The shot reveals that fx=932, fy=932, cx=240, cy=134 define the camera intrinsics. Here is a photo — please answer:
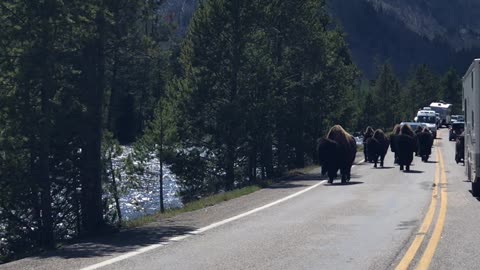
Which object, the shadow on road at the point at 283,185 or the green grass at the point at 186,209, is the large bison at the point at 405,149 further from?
the green grass at the point at 186,209

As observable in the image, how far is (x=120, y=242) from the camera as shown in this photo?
1404 cm

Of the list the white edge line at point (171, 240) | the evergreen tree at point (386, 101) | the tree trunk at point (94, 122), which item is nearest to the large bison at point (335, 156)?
the white edge line at point (171, 240)

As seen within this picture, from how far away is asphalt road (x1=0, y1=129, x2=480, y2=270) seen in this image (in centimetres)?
1162

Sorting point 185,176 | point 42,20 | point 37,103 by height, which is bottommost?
point 185,176

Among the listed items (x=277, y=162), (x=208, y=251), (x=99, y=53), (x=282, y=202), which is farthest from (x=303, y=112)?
(x=208, y=251)

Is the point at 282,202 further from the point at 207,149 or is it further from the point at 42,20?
the point at 207,149

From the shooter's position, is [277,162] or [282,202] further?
[277,162]

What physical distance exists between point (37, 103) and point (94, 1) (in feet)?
7.14

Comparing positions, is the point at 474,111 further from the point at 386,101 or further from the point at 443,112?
the point at 443,112

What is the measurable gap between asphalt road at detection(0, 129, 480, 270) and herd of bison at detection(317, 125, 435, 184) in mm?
4506

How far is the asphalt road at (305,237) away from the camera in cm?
1162

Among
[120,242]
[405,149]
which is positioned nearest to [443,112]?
[405,149]

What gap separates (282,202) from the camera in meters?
21.3

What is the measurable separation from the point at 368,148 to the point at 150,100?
12101mm
